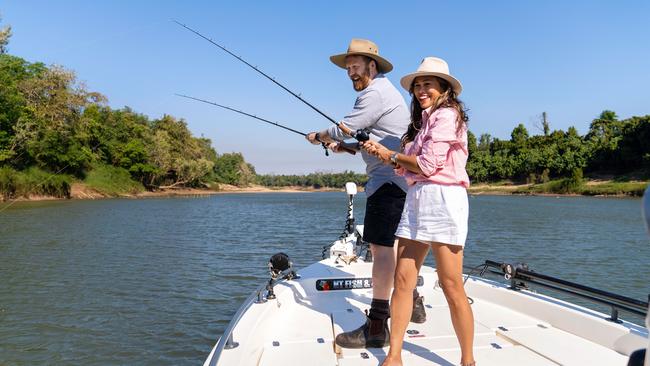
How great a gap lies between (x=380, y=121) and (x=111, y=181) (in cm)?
5970

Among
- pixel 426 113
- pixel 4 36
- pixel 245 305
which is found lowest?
pixel 245 305

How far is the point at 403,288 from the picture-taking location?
2588 millimetres

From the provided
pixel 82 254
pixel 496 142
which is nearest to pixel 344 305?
pixel 82 254

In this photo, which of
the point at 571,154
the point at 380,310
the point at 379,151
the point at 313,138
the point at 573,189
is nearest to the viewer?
the point at 379,151

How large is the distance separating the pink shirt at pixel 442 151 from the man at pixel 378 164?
1.88ft

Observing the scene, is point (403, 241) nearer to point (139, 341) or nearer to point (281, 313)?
point (281, 313)

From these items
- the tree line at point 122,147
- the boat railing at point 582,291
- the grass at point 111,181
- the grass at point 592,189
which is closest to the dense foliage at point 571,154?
the tree line at point 122,147

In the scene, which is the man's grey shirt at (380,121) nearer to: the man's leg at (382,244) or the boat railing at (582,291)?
the man's leg at (382,244)

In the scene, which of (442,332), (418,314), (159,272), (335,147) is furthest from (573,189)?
(335,147)

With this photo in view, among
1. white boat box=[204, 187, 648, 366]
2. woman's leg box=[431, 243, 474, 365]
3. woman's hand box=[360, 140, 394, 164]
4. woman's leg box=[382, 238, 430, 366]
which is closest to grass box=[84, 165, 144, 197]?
white boat box=[204, 187, 648, 366]

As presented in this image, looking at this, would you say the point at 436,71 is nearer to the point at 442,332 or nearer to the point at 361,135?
the point at 361,135

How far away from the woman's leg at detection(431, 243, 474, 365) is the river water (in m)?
3.76

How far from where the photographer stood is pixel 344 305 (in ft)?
13.0

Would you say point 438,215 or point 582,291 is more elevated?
point 438,215
